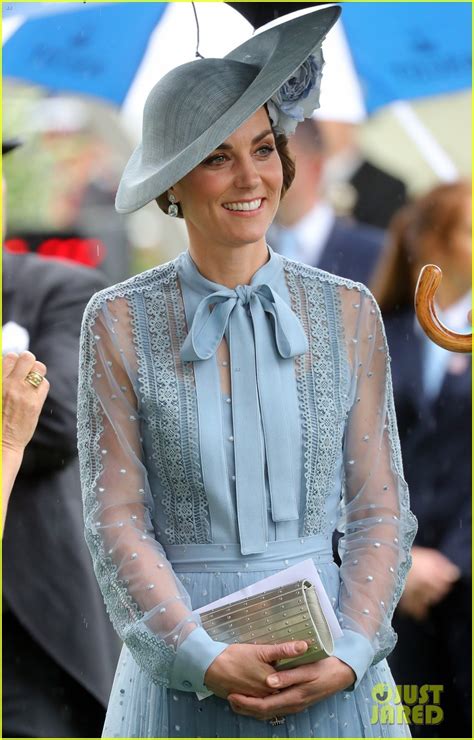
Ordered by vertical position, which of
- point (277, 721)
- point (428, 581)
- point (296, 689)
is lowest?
point (428, 581)

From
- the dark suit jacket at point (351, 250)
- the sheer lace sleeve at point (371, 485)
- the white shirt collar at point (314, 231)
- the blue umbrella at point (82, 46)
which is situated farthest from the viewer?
the white shirt collar at point (314, 231)

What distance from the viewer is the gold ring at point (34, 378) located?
315 centimetres

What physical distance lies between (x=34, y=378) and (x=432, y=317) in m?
0.86

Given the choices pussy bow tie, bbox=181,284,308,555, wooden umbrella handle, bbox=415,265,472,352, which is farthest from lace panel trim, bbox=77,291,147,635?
wooden umbrella handle, bbox=415,265,472,352

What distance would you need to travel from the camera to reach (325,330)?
3.15m

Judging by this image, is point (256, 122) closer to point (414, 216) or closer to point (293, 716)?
point (293, 716)

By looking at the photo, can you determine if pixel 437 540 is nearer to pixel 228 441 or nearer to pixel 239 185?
pixel 228 441

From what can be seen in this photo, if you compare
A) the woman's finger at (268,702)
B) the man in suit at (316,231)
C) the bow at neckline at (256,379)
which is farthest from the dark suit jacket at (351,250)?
the woman's finger at (268,702)

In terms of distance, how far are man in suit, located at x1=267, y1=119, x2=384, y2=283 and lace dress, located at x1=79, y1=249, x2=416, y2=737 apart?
261 centimetres

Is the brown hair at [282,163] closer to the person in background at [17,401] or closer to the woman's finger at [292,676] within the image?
the person in background at [17,401]

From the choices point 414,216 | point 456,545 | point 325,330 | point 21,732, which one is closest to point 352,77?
point 414,216

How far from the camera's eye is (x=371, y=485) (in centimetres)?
315

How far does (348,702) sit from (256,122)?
1.21 meters

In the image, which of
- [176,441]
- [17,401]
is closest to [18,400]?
[17,401]
